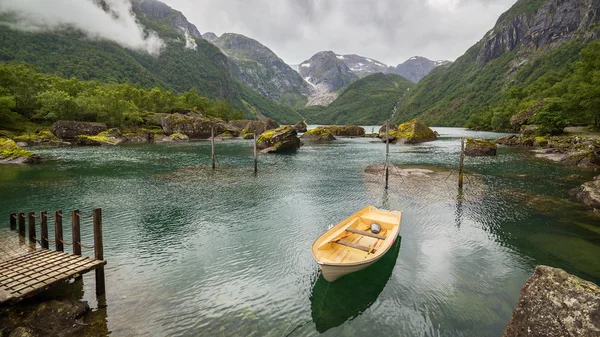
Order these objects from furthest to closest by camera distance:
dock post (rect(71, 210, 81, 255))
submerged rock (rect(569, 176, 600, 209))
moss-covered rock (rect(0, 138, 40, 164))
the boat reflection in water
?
moss-covered rock (rect(0, 138, 40, 164)) → submerged rock (rect(569, 176, 600, 209)) → dock post (rect(71, 210, 81, 255)) → the boat reflection in water

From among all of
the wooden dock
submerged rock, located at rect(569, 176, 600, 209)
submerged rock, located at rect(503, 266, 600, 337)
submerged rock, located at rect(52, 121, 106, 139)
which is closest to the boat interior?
submerged rock, located at rect(503, 266, 600, 337)

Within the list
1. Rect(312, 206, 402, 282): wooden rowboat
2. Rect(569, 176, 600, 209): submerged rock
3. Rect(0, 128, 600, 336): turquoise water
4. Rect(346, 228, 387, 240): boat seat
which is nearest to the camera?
Rect(0, 128, 600, 336): turquoise water

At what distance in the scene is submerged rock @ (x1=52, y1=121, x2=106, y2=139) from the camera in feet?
253

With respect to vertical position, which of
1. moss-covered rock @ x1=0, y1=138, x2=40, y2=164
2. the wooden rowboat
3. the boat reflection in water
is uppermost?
moss-covered rock @ x1=0, y1=138, x2=40, y2=164

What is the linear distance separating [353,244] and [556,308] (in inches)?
294

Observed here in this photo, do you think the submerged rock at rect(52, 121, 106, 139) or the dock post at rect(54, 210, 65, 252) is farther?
the submerged rock at rect(52, 121, 106, 139)

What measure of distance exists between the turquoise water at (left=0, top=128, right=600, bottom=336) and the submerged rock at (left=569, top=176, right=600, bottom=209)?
1.04m

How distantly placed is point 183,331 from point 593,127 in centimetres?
9400

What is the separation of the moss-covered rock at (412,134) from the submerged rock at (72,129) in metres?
90.7

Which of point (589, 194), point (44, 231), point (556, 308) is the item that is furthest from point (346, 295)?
point (589, 194)

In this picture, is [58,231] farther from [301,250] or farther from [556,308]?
[556,308]

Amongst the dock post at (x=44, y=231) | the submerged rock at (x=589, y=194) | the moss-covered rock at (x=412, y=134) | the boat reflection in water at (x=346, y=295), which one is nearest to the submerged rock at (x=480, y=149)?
the submerged rock at (x=589, y=194)

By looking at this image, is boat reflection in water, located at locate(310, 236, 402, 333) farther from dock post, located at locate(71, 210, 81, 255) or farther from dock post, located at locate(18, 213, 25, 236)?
dock post, located at locate(18, 213, 25, 236)

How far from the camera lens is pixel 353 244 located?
45.2 feet
